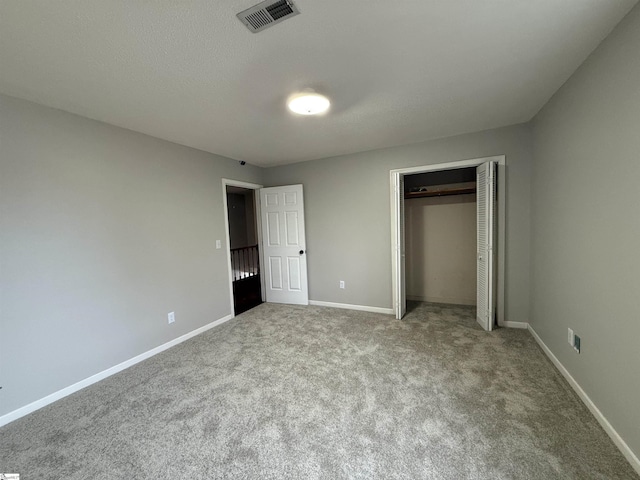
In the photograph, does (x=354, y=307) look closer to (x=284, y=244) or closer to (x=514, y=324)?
(x=284, y=244)

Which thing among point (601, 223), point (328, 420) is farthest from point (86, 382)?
point (601, 223)

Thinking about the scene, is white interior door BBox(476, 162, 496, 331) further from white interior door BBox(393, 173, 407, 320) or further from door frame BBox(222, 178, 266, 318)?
Answer: door frame BBox(222, 178, 266, 318)

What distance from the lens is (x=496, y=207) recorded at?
3121 millimetres

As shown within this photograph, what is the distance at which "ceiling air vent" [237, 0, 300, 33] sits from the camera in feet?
4.09

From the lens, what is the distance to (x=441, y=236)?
4195 millimetres

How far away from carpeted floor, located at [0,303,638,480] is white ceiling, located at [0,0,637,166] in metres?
2.40

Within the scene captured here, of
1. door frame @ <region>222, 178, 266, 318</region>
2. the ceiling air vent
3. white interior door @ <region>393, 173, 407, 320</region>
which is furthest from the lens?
door frame @ <region>222, 178, 266, 318</region>

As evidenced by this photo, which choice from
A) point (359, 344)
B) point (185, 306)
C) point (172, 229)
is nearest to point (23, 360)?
point (185, 306)

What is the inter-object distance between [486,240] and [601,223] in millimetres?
1473

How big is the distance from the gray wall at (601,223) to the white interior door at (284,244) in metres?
3.12

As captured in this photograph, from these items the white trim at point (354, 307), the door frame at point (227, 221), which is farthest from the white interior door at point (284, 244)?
the white trim at point (354, 307)

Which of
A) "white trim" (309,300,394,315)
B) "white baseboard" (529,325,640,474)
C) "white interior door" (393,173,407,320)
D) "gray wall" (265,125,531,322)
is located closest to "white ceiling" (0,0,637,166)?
"gray wall" (265,125,531,322)

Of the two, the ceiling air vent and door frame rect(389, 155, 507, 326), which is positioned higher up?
the ceiling air vent

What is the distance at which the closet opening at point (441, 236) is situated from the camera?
403cm
